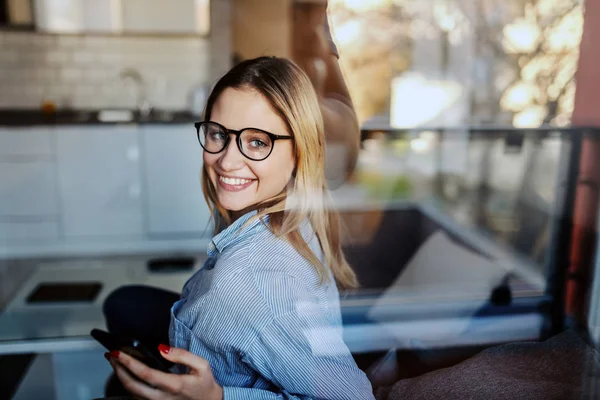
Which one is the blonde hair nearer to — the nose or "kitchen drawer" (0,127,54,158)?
the nose

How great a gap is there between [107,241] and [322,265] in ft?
7.42

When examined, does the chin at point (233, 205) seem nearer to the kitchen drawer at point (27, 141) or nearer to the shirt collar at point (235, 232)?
the shirt collar at point (235, 232)

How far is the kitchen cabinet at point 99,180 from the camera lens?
8.70 ft

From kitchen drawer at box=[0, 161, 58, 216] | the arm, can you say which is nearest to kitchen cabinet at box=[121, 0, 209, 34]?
kitchen drawer at box=[0, 161, 58, 216]

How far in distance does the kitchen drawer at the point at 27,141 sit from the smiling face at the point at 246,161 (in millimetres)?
2234

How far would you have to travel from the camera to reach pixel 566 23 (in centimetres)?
91

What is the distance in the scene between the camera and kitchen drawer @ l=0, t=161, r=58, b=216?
2.64m

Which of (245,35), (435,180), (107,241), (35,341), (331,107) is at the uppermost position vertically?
(245,35)

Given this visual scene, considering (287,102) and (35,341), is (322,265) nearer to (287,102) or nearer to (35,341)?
(287,102)

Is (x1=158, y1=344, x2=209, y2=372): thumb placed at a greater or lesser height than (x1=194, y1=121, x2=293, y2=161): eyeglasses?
lesser

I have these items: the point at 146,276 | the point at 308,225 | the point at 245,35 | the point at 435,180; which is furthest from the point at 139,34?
the point at 308,225

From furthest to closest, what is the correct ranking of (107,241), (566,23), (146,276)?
(107,241) < (146,276) < (566,23)

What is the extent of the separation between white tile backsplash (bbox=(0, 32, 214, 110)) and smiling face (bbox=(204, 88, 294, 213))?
2.44 meters

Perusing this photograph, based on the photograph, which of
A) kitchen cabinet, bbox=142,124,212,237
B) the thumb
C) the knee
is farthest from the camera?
kitchen cabinet, bbox=142,124,212,237
